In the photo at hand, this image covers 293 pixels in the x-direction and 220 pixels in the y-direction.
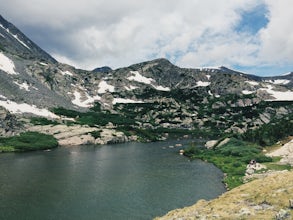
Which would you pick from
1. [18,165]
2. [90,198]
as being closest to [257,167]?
[90,198]

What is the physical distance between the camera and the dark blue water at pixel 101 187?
278 ft

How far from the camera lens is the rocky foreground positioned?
1567 inches

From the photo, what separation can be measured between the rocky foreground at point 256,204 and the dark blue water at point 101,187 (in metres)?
36.2

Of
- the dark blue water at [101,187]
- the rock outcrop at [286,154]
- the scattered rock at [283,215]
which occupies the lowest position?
the dark blue water at [101,187]

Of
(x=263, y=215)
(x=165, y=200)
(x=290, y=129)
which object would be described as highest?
(x=290, y=129)

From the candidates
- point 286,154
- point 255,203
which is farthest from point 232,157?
point 255,203

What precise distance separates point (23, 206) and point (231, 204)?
6278 centimetres

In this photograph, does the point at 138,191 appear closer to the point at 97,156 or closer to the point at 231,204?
the point at 231,204

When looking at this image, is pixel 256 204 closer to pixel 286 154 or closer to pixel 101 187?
pixel 101 187

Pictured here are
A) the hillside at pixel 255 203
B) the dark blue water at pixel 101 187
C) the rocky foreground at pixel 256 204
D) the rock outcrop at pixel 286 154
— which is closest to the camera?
the rocky foreground at pixel 256 204

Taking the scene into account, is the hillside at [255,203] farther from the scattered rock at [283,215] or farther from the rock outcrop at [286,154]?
the rock outcrop at [286,154]

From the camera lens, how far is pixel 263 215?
39156mm

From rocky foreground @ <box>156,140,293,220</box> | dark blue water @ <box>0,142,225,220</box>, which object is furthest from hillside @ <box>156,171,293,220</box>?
dark blue water @ <box>0,142,225,220</box>

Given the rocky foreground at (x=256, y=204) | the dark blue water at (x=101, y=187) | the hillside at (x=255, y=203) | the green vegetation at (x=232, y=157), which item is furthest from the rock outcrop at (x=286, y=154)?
the hillside at (x=255, y=203)
